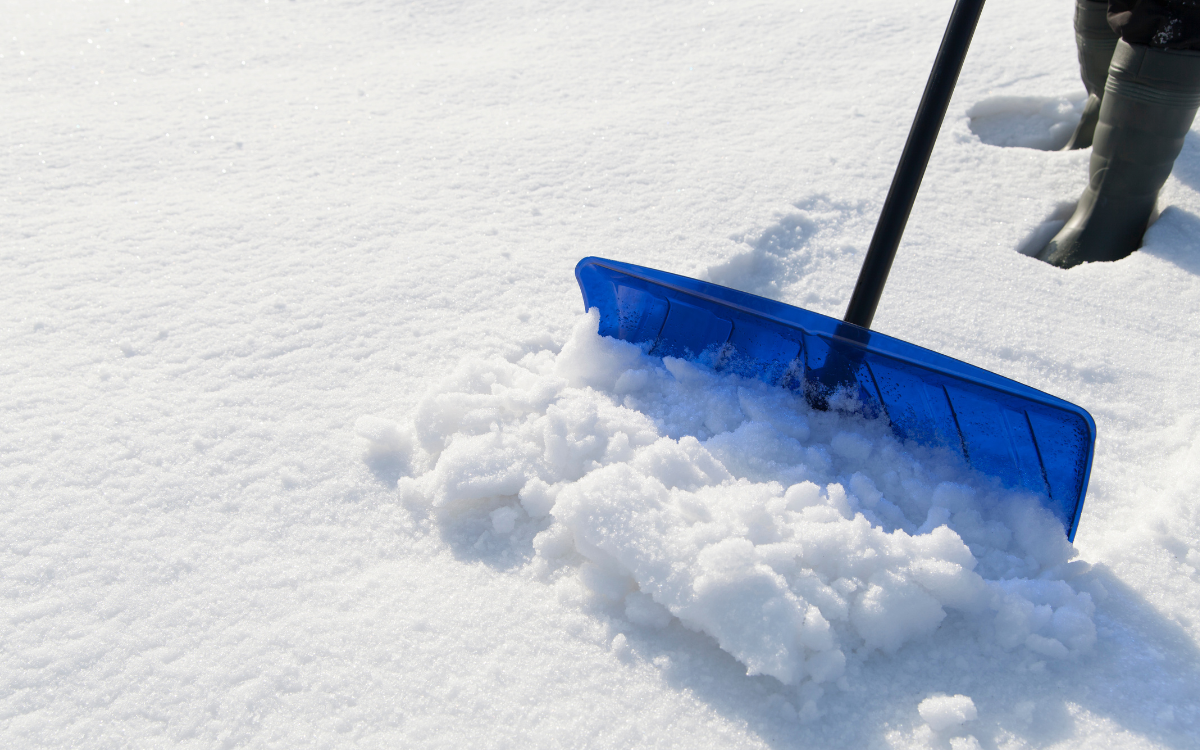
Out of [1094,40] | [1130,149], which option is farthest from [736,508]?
[1094,40]

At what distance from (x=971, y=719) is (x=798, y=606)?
209 mm

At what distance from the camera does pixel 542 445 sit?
1.08 meters

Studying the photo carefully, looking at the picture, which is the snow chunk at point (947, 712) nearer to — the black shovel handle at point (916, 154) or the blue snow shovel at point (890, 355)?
the blue snow shovel at point (890, 355)

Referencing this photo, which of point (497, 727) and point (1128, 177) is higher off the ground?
point (1128, 177)

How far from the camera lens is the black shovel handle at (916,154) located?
1.02 meters

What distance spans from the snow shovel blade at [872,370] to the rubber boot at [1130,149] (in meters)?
0.84

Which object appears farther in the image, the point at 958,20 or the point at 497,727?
the point at 958,20

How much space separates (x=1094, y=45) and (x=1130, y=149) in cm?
35

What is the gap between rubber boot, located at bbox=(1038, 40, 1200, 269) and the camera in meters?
1.51

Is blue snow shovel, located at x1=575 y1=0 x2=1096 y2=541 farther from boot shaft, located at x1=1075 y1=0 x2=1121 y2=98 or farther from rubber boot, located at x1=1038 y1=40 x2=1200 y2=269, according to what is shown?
boot shaft, located at x1=1075 y1=0 x2=1121 y2=98

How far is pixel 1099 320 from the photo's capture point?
1.43 meters

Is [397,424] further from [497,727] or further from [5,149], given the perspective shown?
[5,149]

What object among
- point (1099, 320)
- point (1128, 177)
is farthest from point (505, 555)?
point (1128, 177)

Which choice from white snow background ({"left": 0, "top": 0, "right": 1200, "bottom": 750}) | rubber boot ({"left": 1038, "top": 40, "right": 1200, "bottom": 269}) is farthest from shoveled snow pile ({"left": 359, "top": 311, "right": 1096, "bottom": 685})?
rubber boot ({"left": 1038, "top": 40, "right": 1200, "bottom": 269})
